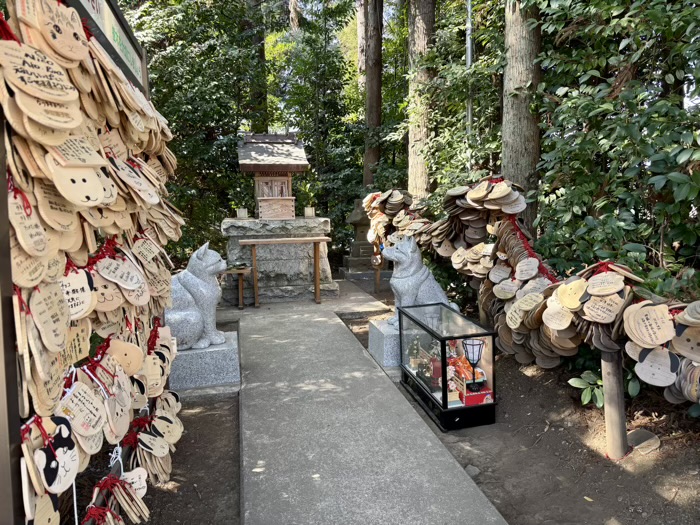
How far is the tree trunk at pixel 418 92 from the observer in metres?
7.14

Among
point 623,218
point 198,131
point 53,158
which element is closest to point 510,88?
point 623,218

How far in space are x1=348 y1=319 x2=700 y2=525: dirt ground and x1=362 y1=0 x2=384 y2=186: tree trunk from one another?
27.3 feet

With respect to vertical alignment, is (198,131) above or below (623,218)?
above

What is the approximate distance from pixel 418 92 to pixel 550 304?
4.98 metres

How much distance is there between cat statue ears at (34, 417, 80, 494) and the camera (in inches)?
47.2

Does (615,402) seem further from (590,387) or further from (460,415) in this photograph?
(460,415)

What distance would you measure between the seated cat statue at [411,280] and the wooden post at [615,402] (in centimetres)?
179

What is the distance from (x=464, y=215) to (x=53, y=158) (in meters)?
3.70

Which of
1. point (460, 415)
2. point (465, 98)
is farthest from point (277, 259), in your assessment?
point (460, 415)

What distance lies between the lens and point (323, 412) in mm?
3514

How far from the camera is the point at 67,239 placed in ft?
4.47

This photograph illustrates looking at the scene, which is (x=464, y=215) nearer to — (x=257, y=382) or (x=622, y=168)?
(x=622, y=168)

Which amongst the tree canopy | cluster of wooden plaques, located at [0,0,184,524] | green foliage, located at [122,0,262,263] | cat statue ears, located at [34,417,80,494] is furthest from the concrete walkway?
green foliage, located at [122,0,262,263]

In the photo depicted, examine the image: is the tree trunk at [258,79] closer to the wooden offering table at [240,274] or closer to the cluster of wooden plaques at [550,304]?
the wooden offering table at [240,274]
